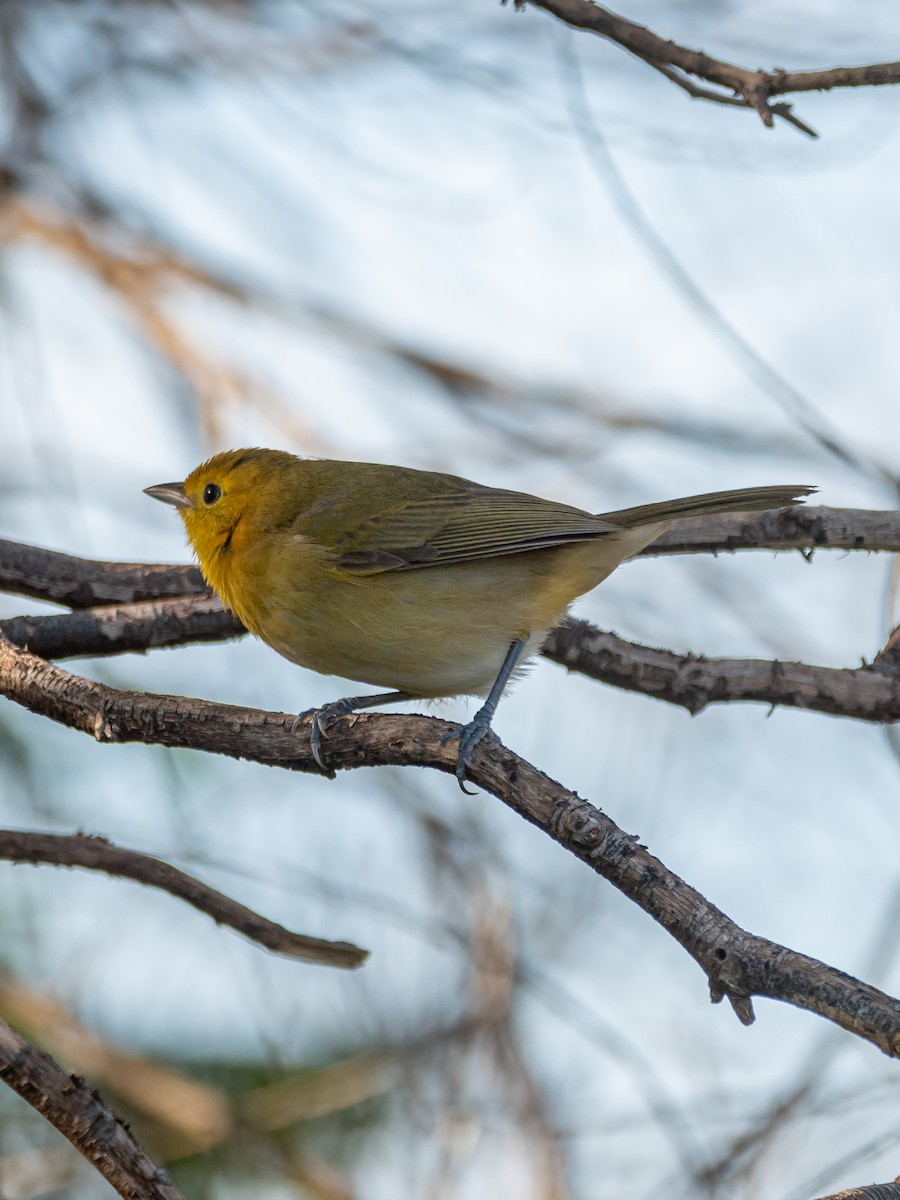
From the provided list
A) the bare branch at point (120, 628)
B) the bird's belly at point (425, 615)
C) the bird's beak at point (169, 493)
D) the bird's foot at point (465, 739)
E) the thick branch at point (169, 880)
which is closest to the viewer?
the bird's foot at point (465, 739)

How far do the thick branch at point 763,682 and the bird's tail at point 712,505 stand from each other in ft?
1.45

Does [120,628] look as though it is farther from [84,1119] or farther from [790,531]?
[790,531]

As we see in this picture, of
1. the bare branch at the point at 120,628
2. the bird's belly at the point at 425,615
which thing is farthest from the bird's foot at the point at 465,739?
the bare branch at the point at 120,628

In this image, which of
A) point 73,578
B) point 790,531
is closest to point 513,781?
point 790,531

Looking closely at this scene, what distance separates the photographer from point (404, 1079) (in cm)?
484

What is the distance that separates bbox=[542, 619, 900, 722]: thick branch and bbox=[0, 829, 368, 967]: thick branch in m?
1.36

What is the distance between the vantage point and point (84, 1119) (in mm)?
2443

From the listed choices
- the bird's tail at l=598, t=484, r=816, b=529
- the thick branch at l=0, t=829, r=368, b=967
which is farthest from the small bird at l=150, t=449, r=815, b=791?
the thick branch at l=0, t=829, r=368, b=967

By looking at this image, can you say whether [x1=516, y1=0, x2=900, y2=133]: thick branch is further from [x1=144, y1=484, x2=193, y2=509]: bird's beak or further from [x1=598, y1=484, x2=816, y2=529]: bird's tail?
[x1=144, y1=484, x2=193, y2=509]: bird's beak

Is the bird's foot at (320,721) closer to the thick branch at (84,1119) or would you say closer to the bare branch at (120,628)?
the bare branch at (120,628)

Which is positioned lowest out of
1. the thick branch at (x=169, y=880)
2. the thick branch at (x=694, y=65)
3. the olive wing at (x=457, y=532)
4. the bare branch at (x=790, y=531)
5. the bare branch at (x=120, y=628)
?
the thick branch at (x=169, y=880)

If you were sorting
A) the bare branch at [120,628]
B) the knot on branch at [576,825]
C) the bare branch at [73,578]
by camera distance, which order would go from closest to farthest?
1. the knot on branch at [576,825]
2. the bare branch at [120,628]
3. the bare branch at [73,578]

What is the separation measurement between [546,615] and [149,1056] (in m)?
2.58

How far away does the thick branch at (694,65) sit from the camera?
126 inches
